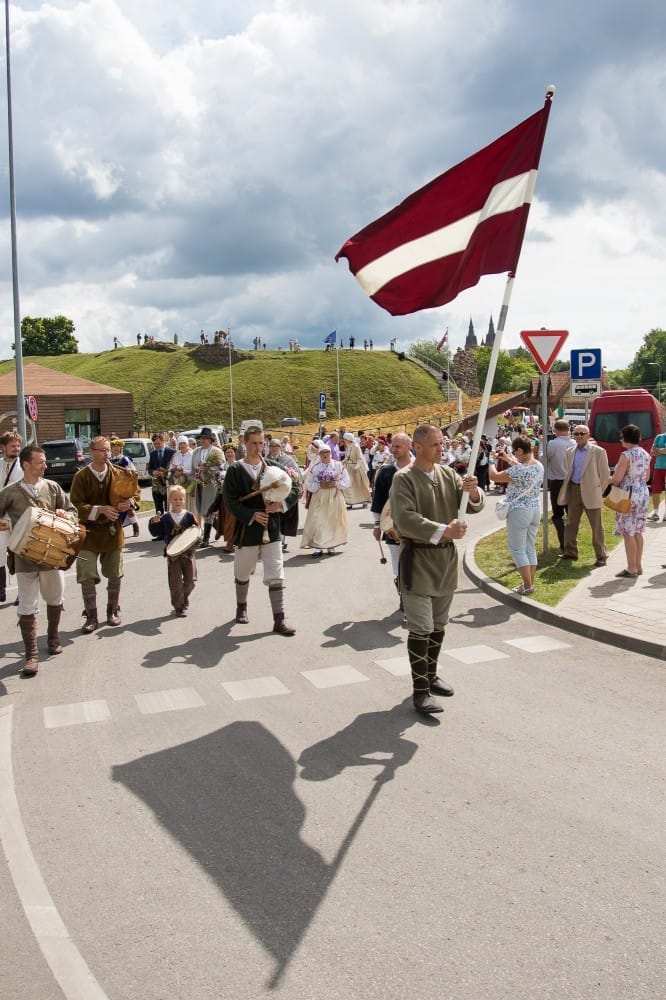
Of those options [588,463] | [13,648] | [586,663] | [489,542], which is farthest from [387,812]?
[489,542]

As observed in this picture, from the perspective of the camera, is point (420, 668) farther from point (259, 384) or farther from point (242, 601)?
point (259, 384)

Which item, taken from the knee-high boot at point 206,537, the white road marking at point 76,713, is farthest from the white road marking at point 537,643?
the knee-high boot at point 206,537

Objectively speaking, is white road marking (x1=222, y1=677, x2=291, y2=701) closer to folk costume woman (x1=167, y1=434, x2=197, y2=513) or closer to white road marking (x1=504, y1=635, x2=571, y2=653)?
white road marking (x1=504, y1=635, x2=571, y2=653)

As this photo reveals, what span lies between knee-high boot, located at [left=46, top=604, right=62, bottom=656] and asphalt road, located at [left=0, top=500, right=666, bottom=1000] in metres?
0.25

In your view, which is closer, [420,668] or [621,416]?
[420,668]

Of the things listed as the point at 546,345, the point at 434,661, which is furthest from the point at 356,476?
the point at 434,661

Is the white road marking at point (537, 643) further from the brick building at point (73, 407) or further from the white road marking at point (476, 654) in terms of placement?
the brick building at point (73, 407)

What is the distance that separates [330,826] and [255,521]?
4340mm

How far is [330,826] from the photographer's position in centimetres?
400

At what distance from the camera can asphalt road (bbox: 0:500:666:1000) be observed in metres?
2.92

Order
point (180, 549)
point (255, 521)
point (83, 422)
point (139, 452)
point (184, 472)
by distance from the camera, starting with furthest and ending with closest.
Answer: point (83, 422) < point (139, 452) < point (184, 472) < point (180, 549) < point (255, 521)

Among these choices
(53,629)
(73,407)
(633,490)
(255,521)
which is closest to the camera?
(53,629)

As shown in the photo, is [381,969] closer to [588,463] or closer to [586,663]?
[586,663]

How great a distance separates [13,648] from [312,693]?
3301 mm
